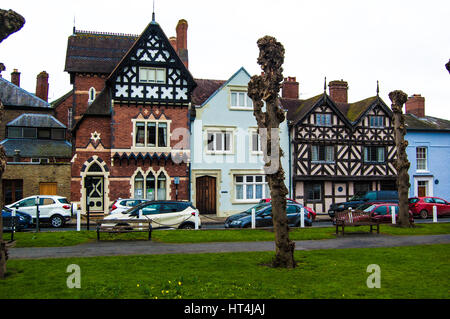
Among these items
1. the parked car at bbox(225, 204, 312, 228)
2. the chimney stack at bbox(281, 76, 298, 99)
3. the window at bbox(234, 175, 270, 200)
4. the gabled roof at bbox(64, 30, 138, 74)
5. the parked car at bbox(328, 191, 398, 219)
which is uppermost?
the gabled roof at bbox(64, 30, 138, 74)

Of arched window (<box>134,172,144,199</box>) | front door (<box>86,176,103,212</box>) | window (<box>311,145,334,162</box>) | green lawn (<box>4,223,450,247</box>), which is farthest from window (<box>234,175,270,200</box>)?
green lawn (<box>4,223,450,247</box>)

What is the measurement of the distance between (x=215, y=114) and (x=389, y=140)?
14598 millimetres

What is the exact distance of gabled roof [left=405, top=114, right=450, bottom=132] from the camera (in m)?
36.0

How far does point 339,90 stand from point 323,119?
244 inches

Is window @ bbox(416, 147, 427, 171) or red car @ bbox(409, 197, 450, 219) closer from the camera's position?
red car @ bbox(409, 197, 450, 219)

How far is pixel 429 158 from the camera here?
118 feet

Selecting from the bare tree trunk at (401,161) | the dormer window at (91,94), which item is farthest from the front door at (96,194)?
the bare tree trunk at (401,161)

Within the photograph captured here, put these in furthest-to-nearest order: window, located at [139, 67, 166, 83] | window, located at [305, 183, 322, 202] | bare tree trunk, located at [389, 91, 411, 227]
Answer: window, located at [305, 183, 322, 202]
window, located at [139, 67, 166, 83]
bare tree trunk, located at [389, 91, 411, 227]

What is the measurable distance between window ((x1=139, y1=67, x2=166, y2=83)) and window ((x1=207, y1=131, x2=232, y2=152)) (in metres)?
4.94

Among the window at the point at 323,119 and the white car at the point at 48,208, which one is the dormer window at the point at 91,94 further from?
the window at the point at 323,119

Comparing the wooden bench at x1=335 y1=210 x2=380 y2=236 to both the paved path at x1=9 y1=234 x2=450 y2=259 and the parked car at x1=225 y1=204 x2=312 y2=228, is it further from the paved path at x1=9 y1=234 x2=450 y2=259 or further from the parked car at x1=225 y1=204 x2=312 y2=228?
the parked car at x1=225 y1=204 x2=312 y2=228

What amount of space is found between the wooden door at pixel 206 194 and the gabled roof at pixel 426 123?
1750 cm

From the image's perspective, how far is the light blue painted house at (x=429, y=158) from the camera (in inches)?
1405
